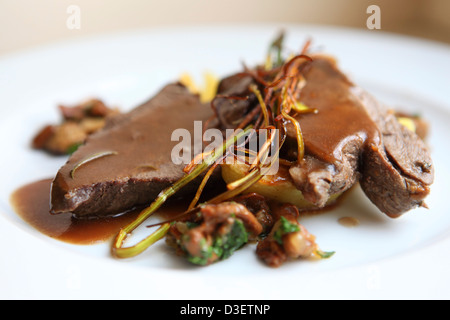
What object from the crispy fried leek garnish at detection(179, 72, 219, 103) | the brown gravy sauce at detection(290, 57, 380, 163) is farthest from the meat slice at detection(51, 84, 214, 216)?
the brown gravy sauce at detection(290, 57, 380, 163)

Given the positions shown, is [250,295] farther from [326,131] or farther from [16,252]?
[16,252]

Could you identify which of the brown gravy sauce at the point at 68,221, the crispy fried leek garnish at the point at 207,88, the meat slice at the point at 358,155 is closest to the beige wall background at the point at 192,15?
the crispy fried leek garnish at the point at 207,88

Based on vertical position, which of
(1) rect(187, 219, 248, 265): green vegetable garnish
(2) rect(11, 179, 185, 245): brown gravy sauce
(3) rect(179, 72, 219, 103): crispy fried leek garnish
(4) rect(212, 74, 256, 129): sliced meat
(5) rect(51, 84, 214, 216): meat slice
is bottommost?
(2) rect(11, 179, 185, 245): brown gravy sauce

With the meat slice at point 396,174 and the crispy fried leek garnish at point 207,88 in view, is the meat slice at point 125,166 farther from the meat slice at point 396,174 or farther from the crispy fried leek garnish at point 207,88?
the meat slice at point 396,174

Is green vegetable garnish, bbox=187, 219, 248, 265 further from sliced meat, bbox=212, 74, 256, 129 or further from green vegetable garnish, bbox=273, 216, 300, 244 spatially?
sliced meat, bbox=212, 74, 256, 129

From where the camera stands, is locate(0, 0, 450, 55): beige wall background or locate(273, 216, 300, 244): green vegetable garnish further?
locate(0, 0, 450, 55): beige wall background

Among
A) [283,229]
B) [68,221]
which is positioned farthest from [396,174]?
[68,221]
